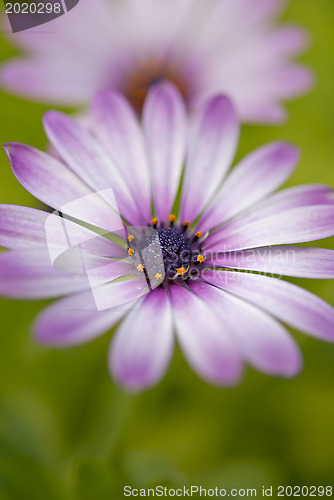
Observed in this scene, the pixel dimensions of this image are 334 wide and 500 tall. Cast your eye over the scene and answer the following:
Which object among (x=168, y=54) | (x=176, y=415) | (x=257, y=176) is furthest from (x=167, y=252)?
(x=168, y=54)

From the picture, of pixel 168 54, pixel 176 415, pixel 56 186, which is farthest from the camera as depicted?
pixel 168 54

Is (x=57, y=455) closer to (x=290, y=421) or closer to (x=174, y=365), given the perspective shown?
(x=174, y=365)

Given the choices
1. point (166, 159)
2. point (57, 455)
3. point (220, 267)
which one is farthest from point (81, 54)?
point (57, 455)

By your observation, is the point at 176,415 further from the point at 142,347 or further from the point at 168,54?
the point at 168,54

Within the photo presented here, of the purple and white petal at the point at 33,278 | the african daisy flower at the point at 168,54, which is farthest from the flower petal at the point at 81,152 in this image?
the african daisy flower at the point at 168,54

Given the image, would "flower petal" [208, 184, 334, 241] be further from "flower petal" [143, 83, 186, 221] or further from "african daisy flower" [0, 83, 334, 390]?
"flower petal" [143, 83, 186, 221]

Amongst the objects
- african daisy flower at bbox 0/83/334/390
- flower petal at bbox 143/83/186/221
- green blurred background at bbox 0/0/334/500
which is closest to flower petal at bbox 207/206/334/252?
african daisy flower at bbox 0/83/334/390
